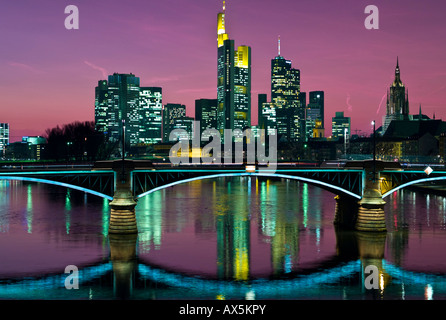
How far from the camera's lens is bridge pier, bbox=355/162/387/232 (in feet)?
201

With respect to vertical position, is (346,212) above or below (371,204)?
below

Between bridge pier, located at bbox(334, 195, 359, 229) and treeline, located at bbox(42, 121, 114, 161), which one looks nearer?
bridge pier, located at bbox(334, 195, 359, 229)

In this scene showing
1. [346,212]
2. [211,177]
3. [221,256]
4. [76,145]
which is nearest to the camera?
[221,256]

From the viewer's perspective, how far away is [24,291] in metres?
38.5

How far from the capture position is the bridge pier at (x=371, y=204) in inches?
2410

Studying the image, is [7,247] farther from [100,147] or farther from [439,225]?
[100,147]

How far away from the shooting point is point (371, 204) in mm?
61469

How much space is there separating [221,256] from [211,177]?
12976mm

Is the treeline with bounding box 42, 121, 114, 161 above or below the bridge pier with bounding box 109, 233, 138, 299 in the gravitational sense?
above
